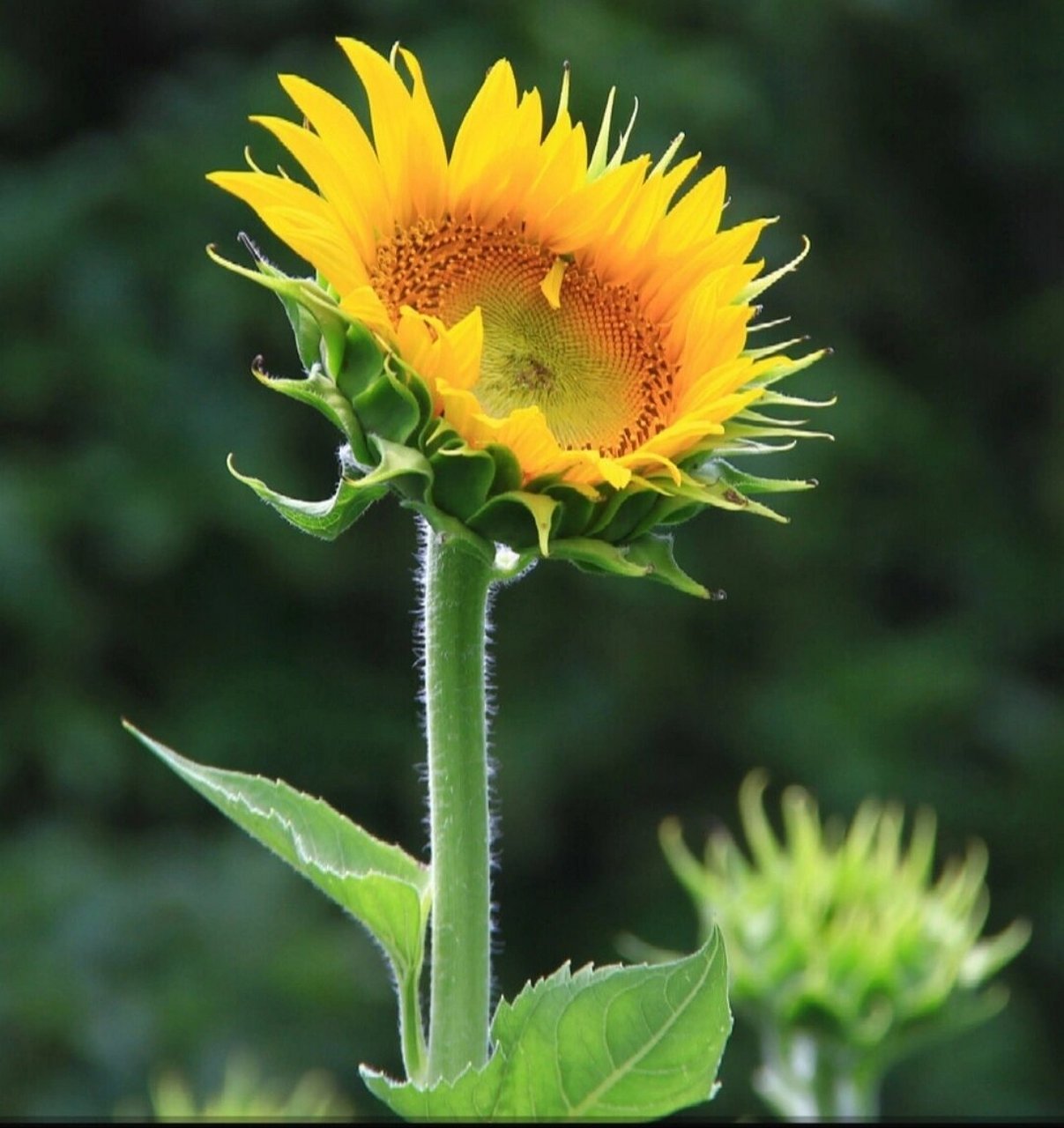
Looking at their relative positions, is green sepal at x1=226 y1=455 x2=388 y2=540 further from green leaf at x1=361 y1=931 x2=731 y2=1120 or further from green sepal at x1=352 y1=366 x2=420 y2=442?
green leaf at x1=361 y1=931 x2=731 y2=1120

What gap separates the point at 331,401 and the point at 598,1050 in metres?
Answer: 0.35

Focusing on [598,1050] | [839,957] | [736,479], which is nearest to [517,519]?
[736,479]

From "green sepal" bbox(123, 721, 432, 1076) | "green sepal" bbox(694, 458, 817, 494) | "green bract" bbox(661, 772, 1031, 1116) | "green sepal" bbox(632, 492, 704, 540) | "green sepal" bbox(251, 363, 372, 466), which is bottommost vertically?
"green bract" bbox(661, 772, 1031, 1116)

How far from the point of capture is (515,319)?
48.0 inches

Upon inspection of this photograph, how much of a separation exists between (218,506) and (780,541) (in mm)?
1414

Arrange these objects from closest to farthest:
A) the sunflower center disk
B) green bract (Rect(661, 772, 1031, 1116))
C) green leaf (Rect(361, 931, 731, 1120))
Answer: green leaf (Rect(361, 931, 731, 1120)), the sunflower center disk, green bract (Rect(661, 772, 1031, 1116))

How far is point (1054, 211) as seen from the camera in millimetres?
6734

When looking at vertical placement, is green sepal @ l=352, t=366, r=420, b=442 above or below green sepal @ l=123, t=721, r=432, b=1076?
above

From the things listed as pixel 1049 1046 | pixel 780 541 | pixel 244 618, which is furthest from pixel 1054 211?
pixel 244 618

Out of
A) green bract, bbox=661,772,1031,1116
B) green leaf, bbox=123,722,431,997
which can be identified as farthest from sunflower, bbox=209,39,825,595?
green bract, bbox=661,772,1031,1116

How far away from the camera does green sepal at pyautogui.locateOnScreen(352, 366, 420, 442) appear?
3.46 ft

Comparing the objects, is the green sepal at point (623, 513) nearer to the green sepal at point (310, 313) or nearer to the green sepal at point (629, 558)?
the green sepal at point (629, 558)

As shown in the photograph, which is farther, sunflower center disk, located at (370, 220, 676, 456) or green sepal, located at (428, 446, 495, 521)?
sunflower center disk, located at (370, 220, 676, 456)

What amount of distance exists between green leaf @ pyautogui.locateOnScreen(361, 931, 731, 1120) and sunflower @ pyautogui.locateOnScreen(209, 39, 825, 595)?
212mm
